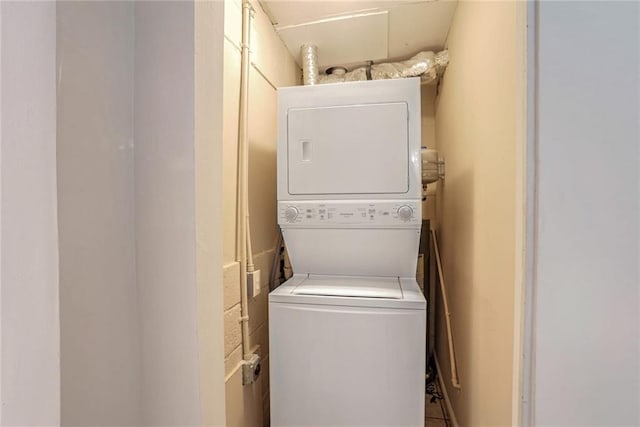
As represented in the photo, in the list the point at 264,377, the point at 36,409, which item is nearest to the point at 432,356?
the point at 264,377

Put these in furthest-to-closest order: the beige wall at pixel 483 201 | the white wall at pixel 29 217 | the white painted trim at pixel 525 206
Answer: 1. the beige wall at pixel 483 201
2. the white painted trim at pixel 525 206
3. the white wall at pixel 29 217

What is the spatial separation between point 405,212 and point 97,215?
1213 millimetres

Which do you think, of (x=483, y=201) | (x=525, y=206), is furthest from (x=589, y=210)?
(x=483, y=201)

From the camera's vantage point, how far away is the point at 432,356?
2.37m

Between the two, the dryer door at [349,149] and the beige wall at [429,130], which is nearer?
the dryer door at [349,149]

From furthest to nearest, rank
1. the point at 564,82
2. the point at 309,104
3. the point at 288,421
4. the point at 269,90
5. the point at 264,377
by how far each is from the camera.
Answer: the point at 269,90 < the point at 264,377 < the point at 309,104 < the point at 288,421 < the point at 564,82

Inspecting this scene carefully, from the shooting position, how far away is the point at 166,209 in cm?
57

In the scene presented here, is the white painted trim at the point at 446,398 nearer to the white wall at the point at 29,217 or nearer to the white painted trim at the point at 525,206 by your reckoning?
the white painted trim at the point at 525,206

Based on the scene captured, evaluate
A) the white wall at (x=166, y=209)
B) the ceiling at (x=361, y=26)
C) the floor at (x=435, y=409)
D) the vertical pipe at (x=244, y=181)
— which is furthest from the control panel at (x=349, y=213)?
the floor at (x=435, y=409)

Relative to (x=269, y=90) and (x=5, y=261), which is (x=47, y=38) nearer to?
(x=5, y=261)

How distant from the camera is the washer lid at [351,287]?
1346 mm

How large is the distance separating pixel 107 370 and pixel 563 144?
0.95 m

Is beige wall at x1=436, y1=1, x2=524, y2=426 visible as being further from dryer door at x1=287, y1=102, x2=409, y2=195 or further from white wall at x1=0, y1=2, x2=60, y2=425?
white wall at x1=0, y1=2, x2=60, y2=425

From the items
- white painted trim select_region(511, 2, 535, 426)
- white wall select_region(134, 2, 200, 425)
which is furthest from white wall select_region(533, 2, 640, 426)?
white wall select_region(134, 2, 200, 425)
